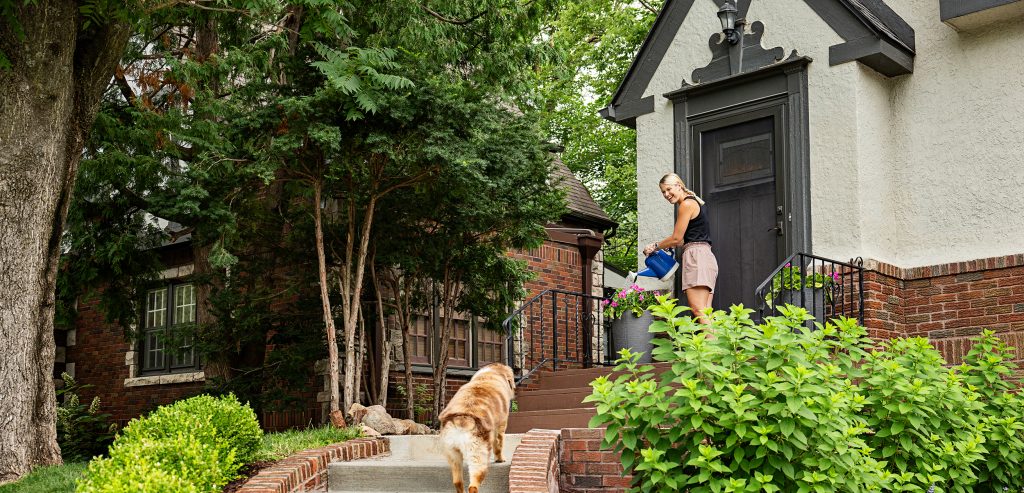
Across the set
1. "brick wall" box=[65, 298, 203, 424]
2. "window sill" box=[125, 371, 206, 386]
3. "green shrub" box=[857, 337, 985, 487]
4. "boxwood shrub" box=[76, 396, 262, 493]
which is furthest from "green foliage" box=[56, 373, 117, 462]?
"green shrub" box=[857, 337, 985, 487]

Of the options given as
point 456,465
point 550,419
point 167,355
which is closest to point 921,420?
point 456,465

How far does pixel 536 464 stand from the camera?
7090 millimetres

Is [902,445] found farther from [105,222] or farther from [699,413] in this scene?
[105,222]

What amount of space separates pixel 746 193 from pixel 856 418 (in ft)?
15.5

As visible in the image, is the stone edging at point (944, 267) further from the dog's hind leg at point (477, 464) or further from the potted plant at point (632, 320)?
the dog's hind leg at point (477, 464)

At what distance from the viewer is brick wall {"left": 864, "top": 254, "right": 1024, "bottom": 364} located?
9195mm

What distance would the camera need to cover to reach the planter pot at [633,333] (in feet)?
34.4

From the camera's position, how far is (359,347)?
11.7 meters

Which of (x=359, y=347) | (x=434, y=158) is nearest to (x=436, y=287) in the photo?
(x=359, y=347)

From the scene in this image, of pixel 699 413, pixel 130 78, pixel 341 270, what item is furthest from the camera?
pixel 130 78

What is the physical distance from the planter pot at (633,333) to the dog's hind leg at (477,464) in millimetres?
3703

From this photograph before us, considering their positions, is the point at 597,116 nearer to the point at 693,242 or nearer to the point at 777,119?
the point at 777,119

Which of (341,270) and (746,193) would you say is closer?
(746,193)

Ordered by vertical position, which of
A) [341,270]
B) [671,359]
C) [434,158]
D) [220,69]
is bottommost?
[671,359]
